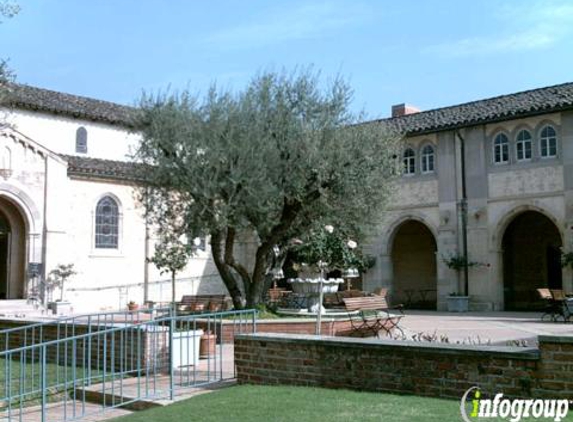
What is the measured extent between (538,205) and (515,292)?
5260 mm

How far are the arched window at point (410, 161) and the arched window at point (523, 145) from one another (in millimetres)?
4581

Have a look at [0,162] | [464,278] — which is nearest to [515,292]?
[464,278]

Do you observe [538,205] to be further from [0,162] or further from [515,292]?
[0,162]

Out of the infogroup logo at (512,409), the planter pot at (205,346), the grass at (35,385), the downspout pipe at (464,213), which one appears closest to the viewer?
the infogroup logo at (512,409)

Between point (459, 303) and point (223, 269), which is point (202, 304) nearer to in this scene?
point (223, 269)

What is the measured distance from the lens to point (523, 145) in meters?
26.1

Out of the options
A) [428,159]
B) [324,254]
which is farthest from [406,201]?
[324,254]

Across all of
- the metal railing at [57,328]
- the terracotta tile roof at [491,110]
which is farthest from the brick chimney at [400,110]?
the metal railing at [57,328]

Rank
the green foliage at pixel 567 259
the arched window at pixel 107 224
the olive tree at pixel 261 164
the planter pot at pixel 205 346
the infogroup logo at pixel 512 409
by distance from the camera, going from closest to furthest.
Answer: the infogroup logo at pixel 512 409, the planter pot at pixel 205 346, the olive tree at pixel 261 164, the green foliage at pixel 567 259, the arched window at pixel 107 224

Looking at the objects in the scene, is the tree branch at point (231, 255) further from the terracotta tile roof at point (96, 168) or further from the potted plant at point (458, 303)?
the potted plant at point (458, 303)

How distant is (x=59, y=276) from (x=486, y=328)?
53.0 feet

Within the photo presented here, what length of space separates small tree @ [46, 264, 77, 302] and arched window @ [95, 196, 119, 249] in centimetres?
241

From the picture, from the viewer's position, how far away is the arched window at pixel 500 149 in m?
26.5

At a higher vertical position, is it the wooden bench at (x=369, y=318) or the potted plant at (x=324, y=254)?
the potted plant at (x=324, y=254)
